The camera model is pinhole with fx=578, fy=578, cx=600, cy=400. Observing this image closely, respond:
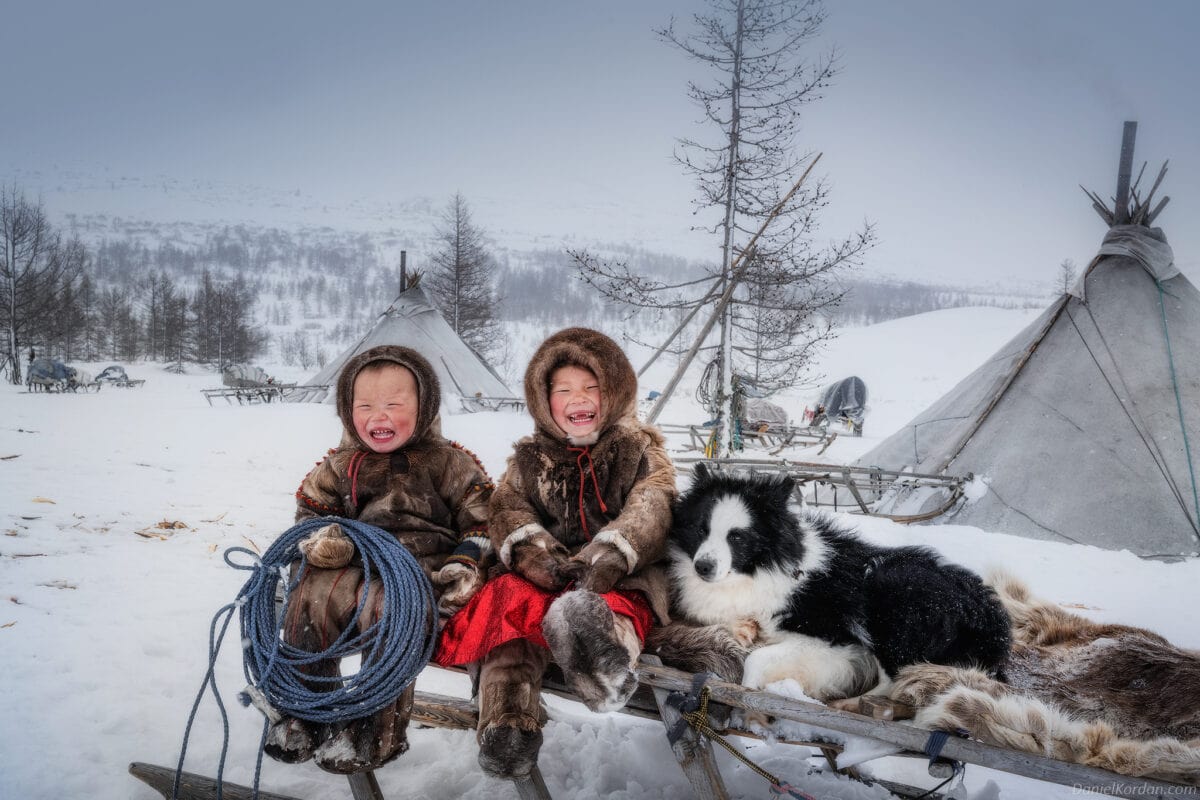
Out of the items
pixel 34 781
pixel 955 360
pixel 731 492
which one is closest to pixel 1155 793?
pixel 731 492

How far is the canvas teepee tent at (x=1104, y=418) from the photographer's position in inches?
204

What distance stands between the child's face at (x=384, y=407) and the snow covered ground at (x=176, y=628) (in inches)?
58.9

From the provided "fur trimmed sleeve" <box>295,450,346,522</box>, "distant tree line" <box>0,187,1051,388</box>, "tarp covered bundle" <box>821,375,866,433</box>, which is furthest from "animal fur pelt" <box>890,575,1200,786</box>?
"tarp covered bundle" <box>821,375,866,433</box>

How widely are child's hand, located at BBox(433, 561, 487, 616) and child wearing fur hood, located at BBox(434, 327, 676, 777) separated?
0.05 meters

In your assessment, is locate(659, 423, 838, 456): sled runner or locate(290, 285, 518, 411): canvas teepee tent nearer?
locate(290, 285, 518, 411): canvas teepee tent

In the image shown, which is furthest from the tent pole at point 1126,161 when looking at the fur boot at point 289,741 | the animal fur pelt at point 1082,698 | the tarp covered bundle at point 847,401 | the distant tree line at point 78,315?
the distant tree line at point 78,315

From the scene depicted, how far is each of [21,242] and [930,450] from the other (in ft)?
92.2

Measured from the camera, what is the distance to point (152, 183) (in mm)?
178125

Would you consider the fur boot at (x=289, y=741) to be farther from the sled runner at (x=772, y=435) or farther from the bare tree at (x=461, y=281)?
the bare tree at (x=461, y=281)

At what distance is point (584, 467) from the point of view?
2.50 meters

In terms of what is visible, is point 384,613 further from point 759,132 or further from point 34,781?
point 759,132

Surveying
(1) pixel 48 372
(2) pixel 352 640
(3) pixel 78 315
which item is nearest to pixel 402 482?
(2) pixel 352 640

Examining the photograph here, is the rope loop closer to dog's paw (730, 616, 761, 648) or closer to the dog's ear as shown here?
dog's paw (730, 616, 761, 648)

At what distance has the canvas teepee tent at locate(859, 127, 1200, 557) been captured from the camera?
5.18 m
